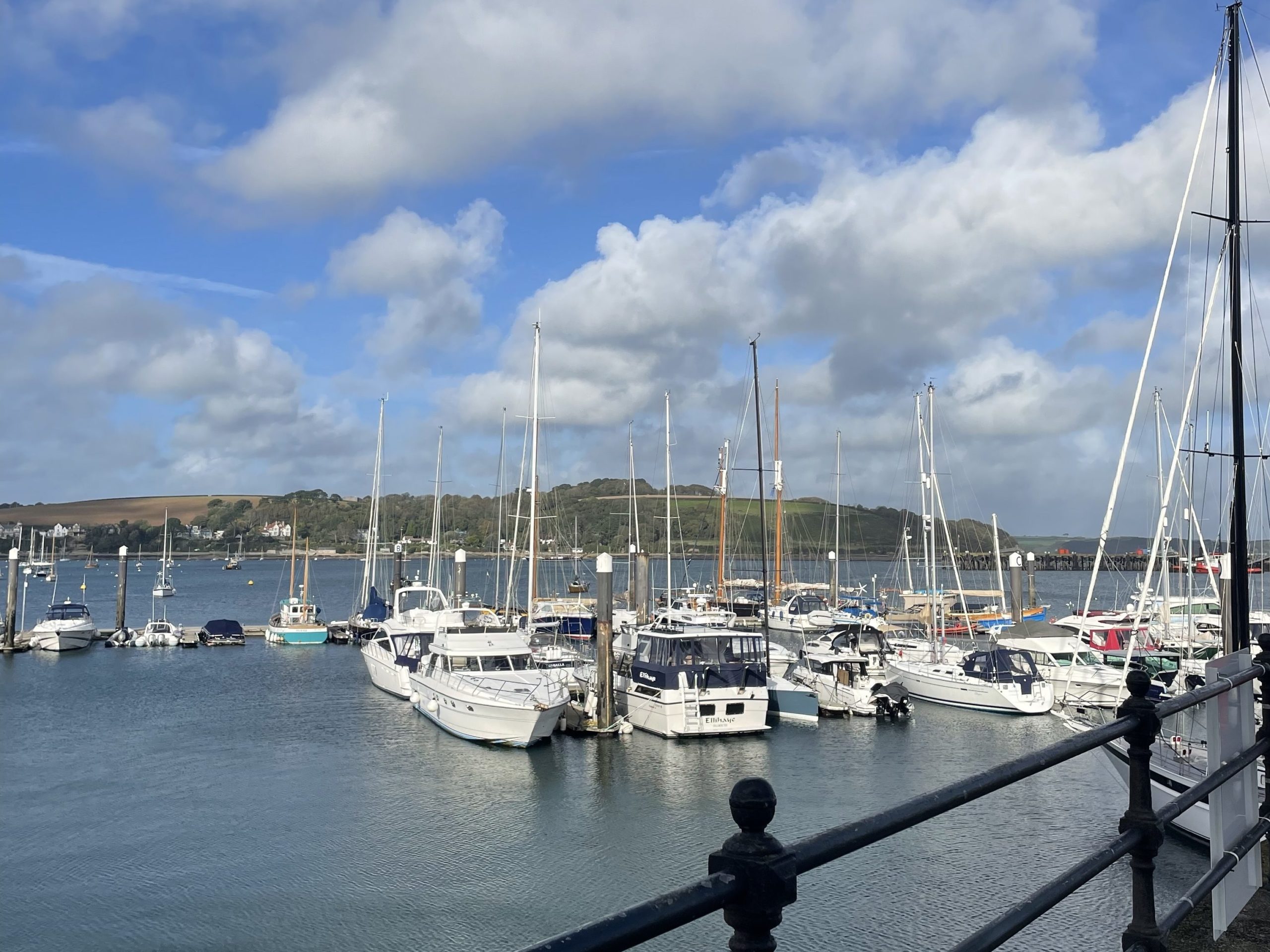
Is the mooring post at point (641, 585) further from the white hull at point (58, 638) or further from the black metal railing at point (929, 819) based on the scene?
the black metal railing at point (929, 819)

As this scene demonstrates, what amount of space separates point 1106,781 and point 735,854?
29056 mm

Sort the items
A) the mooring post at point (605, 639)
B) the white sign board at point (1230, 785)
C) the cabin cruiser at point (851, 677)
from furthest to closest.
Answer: the cabin cruiser at point (851, 677) → the mooring post at point (605, 639) → the white sign board at point (1230, 785)

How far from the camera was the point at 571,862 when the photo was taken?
20609mm

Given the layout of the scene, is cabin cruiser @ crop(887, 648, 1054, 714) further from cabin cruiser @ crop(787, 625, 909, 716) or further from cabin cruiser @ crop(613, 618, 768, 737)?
cabin cruiser @ crop(613, 618, 768, 737)

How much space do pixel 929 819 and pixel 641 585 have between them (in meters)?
53.3

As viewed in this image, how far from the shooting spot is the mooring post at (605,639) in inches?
1215

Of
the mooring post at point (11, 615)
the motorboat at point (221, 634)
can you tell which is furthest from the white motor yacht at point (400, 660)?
the mooring post at point (11, 615)

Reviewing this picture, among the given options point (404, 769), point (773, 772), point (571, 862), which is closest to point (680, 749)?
point (773, 772)

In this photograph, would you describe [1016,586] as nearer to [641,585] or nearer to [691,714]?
[641,585]

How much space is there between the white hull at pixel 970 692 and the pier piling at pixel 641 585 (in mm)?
16021

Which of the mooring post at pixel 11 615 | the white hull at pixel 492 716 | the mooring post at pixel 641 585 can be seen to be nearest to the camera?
the white hull at pixel 492 716

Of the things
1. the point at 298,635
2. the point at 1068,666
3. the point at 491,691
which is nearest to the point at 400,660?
the point at 491,691

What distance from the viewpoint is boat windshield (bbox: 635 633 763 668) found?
105ft

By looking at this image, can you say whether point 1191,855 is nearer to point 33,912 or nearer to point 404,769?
point 404,769
